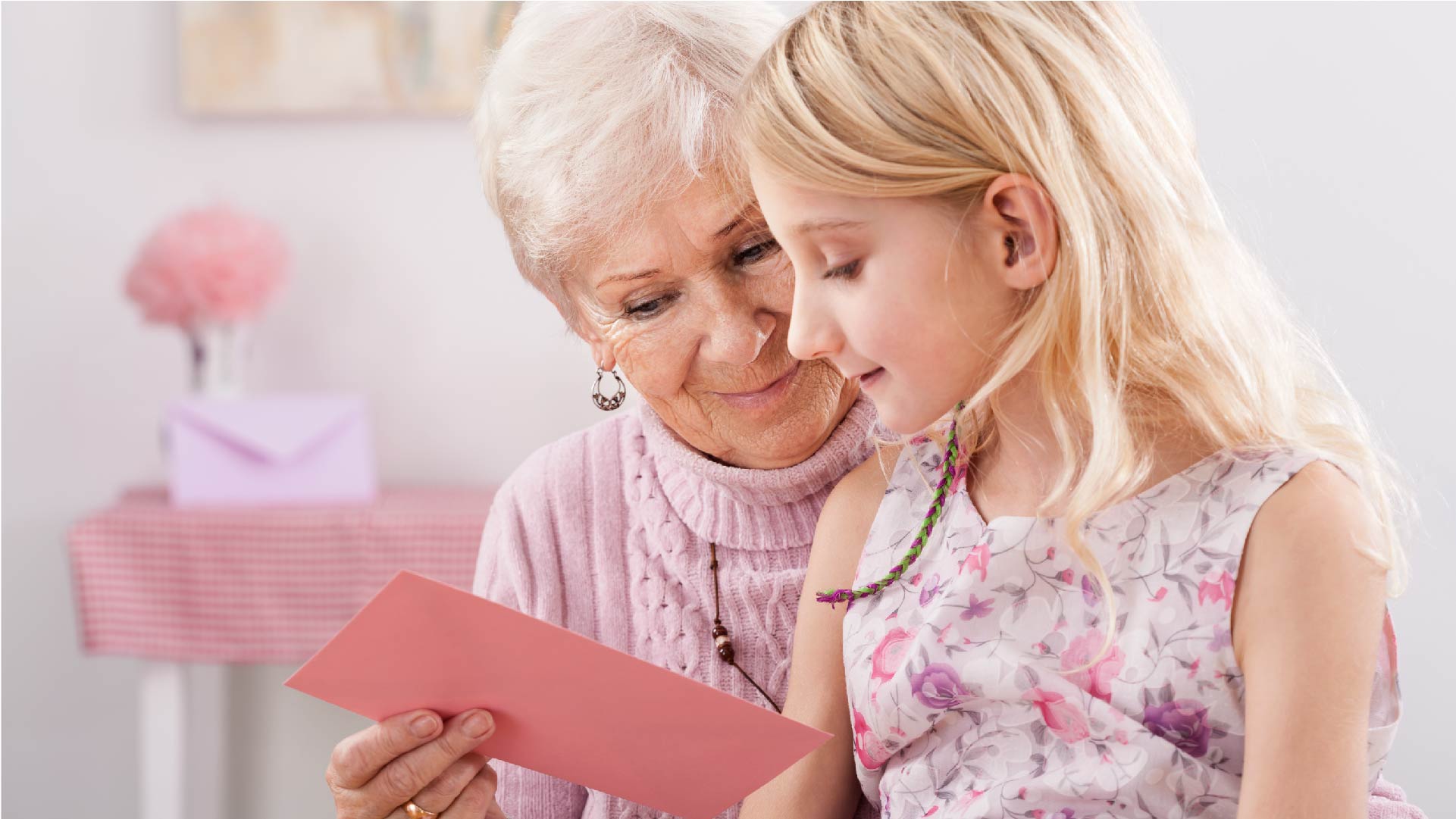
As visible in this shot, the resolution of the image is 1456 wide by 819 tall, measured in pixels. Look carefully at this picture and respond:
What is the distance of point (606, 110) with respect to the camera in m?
1.21

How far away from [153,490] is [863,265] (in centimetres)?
246

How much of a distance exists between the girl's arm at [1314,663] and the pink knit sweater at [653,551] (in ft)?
1.62

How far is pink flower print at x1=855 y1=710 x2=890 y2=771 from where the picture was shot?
1.09 metres

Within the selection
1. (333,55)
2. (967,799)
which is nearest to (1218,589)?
(967,799)

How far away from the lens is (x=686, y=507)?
1383mm

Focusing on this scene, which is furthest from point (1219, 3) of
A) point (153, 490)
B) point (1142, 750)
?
point (153, 490)

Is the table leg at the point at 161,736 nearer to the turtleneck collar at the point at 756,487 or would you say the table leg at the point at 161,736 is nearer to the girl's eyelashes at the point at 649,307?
the turtleneck collar at the point at 756,487

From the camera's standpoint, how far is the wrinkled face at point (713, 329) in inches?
46.6

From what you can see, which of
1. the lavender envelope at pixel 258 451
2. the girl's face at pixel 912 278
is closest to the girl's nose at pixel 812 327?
the girl's face at pixel 912 278

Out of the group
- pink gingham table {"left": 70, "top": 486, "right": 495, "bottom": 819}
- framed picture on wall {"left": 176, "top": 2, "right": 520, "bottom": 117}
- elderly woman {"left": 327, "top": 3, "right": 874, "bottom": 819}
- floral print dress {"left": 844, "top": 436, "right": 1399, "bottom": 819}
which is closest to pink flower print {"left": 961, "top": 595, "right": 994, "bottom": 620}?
floral print dress {"left": 844, "top": 436, "right": 1399, "bottom": 819}

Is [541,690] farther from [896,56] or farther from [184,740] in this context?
[184,740]

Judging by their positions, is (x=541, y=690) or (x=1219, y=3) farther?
(x=1219, y=3)

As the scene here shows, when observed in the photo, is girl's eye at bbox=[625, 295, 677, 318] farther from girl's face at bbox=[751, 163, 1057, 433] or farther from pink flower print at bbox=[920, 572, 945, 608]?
pink flower print at bbox=[920, 572, 945, 608]

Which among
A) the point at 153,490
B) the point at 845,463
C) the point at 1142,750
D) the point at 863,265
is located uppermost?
the point at 863,265
